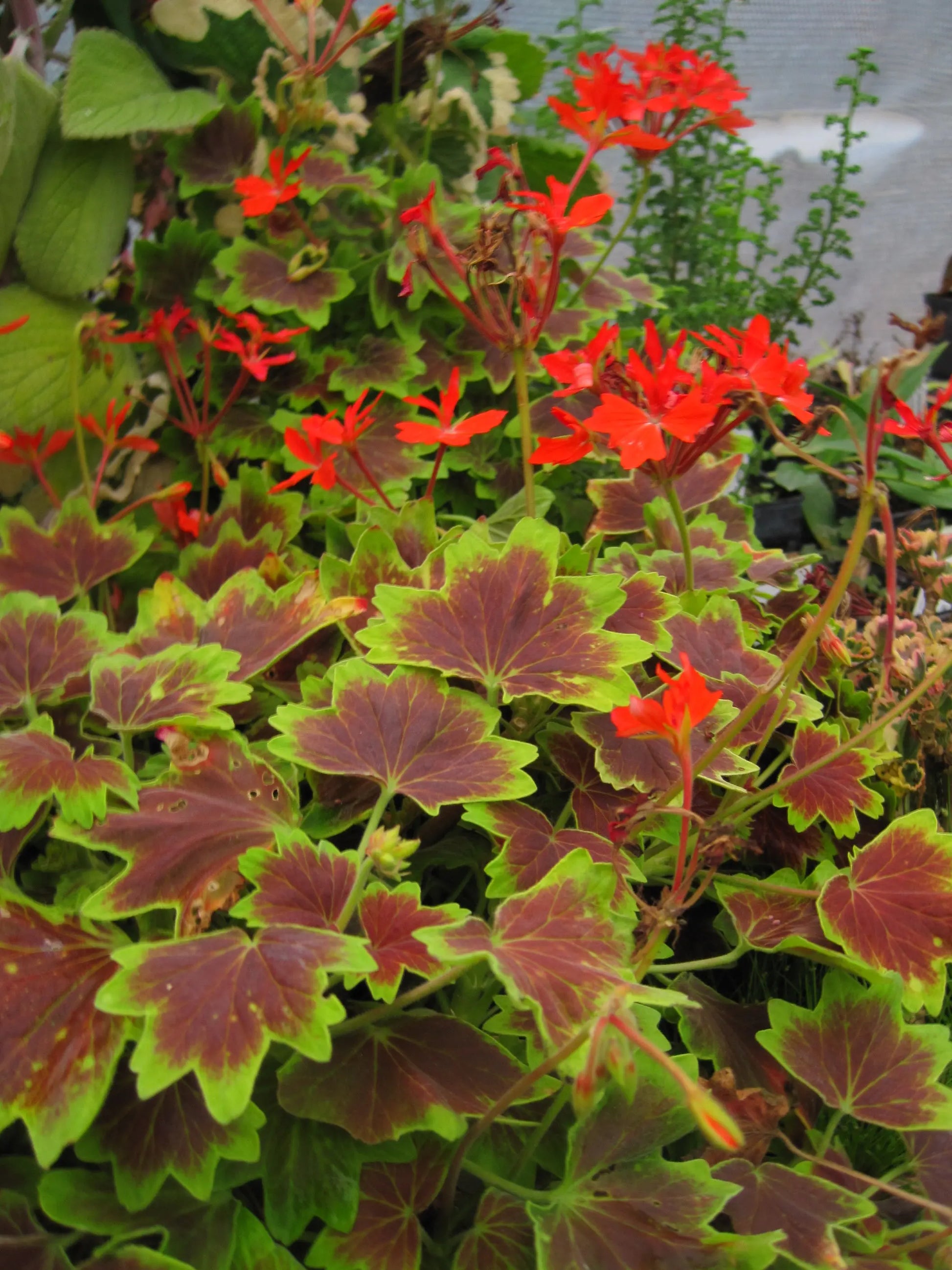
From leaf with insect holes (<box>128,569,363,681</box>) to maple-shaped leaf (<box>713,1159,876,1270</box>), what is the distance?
36cm

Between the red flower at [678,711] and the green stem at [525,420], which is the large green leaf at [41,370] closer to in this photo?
the green stem at [525,420]

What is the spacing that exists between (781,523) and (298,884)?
1.18 metres

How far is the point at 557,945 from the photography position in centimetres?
40

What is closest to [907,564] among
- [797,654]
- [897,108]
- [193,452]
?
[797,654]

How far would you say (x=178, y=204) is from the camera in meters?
1.11

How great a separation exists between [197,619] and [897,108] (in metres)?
1.90

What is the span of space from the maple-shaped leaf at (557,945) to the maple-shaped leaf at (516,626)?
11 cm

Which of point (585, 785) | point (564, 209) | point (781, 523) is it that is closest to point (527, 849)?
point (585, 785)

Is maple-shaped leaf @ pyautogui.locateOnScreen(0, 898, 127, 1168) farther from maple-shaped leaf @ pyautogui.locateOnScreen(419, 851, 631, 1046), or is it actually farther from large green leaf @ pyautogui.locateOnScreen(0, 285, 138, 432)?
large green leaf @ pyautogui.locateOnScreen(0, 285, 138, 432)

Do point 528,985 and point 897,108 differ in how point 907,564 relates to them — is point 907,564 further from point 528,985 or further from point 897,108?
point 897,108

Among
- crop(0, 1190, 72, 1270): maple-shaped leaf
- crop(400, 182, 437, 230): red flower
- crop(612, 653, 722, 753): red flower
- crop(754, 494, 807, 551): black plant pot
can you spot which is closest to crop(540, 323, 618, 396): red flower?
crop(400, 182, 437, 230): red flower

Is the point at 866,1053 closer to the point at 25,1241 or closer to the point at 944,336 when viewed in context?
the point at 25,1241

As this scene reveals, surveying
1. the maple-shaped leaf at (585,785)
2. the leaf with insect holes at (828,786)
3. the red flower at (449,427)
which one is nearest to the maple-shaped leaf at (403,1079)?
the maple-shaped leaf at (585,785)

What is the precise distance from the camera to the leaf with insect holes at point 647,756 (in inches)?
20.2
